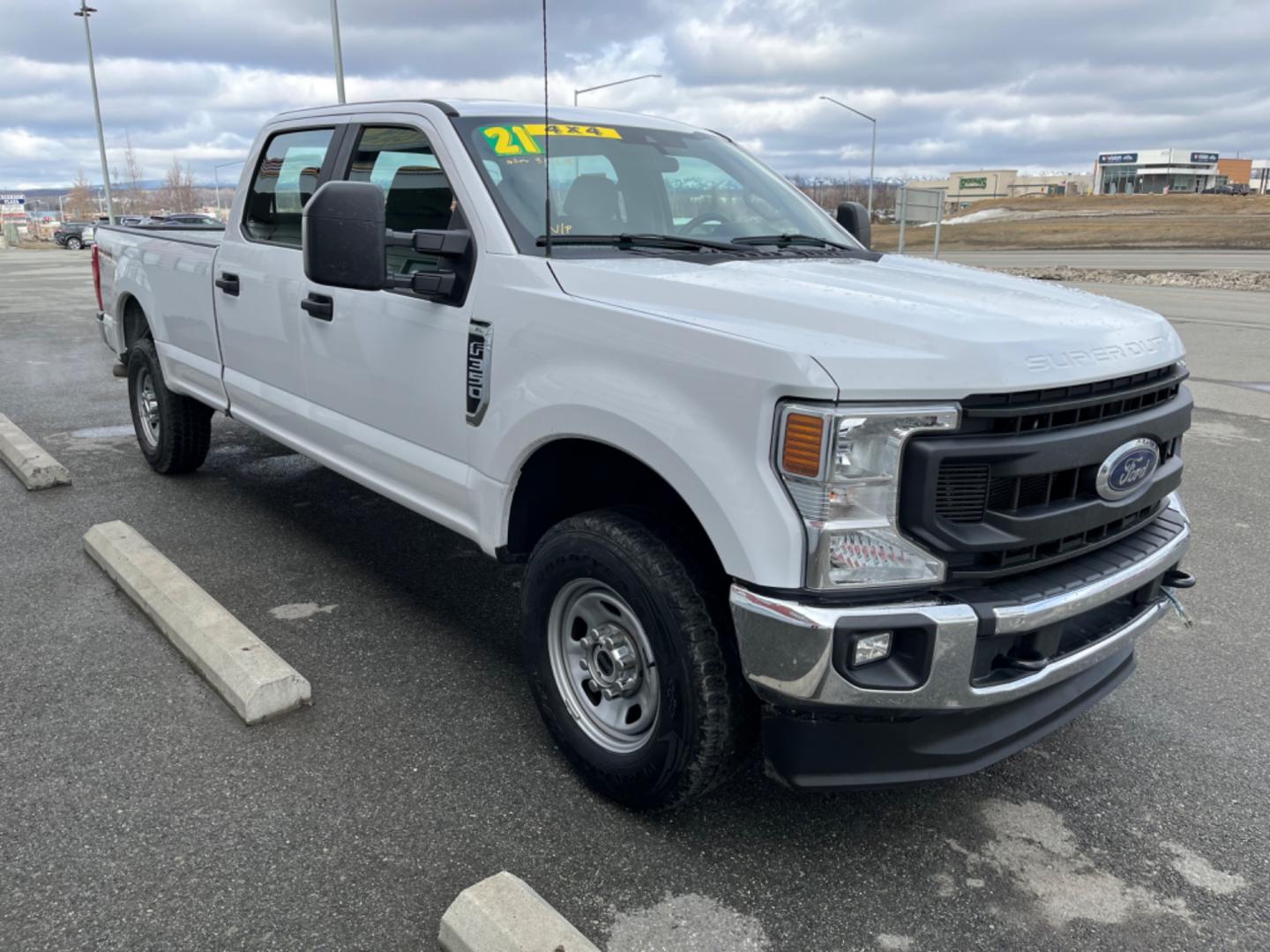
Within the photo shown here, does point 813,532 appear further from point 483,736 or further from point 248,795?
point 248,795

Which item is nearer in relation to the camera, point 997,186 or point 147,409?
point 147,409

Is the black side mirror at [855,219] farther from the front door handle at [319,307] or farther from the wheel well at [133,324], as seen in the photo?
the wheel well at [133,324]

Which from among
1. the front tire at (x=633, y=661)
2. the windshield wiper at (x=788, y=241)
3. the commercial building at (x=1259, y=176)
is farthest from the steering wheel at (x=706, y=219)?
the commercial building at (x=1259, y=176)

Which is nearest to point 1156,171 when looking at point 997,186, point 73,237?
point 997,186

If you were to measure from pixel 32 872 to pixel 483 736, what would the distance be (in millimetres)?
1276

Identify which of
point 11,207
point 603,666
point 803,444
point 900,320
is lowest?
point 603,666

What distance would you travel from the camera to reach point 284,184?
4586mm

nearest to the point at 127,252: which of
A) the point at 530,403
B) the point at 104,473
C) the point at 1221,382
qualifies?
the point at 104,473

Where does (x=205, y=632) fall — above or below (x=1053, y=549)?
below

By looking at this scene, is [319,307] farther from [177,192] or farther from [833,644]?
[177,192]

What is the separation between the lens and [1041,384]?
2.33 meters

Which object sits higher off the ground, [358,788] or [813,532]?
[813,532]

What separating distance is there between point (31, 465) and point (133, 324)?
107 centimetres

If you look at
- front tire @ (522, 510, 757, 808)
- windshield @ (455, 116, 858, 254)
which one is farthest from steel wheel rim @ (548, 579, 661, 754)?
windshield @ (455, 116, 858, 254)
